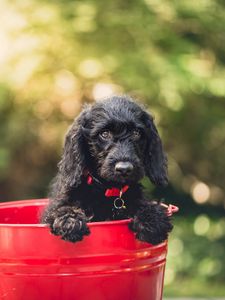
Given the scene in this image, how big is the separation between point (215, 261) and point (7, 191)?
3.08 meters

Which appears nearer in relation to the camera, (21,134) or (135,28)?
(135,28)

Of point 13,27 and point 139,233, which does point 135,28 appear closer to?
point 13,27

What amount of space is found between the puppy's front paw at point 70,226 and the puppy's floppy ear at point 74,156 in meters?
0.29

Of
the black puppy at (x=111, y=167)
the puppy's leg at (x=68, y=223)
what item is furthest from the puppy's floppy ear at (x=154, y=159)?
the puppy's leg at (x=68, y=223)

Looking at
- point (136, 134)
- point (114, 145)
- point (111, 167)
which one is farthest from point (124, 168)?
point (136, 134)

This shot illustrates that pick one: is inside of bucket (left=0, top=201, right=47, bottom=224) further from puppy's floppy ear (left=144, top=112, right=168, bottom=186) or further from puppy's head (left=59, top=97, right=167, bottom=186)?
puppy's floppy ear (left=144, top=112, right=168, bottom=186)

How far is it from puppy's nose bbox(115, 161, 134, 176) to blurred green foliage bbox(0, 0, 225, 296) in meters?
3.61

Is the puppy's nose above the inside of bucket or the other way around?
above

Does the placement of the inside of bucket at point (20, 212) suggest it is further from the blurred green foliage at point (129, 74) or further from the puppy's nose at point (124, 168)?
the blurred green foliage at point (129, 74)

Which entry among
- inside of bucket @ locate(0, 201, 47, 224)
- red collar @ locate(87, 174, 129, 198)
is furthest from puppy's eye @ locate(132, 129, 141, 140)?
inside of bucket @ locate(0, 201, 47, 224)

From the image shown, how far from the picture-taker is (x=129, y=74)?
24.0ft

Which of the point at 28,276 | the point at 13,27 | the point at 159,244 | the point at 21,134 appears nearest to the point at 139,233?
the point at 159,244

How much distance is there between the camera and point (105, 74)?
25.8ft

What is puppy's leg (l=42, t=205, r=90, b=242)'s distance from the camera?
3301mm
